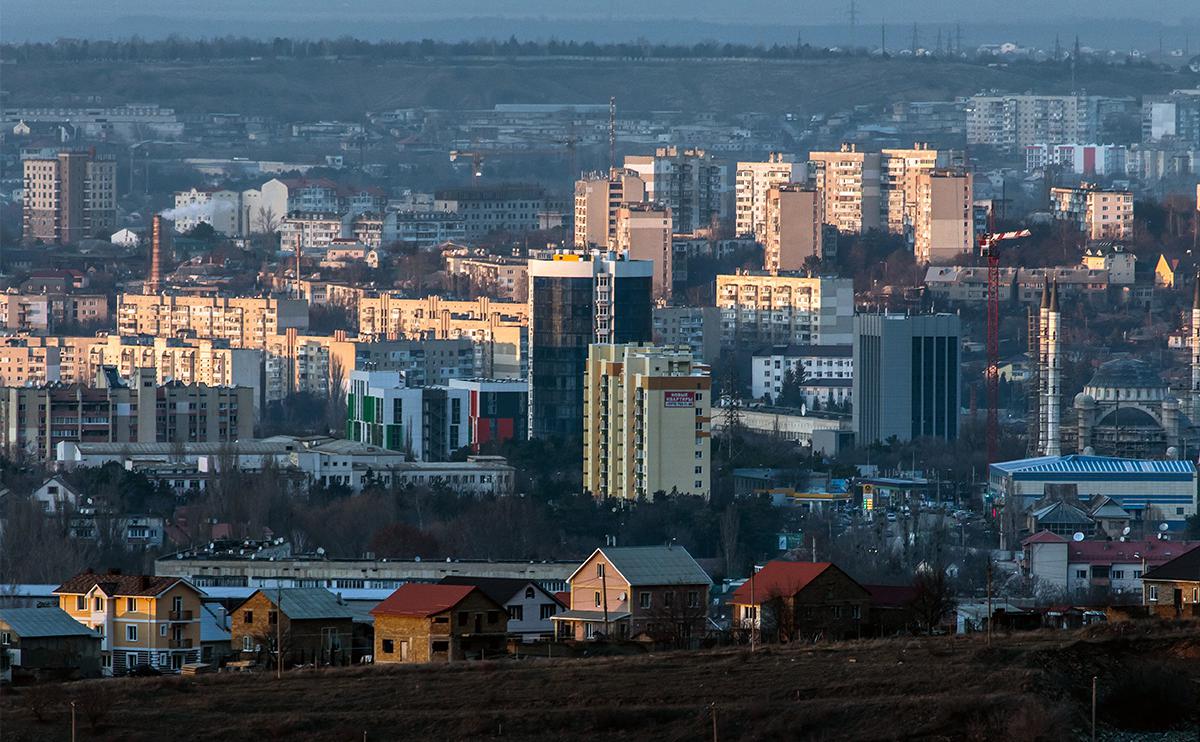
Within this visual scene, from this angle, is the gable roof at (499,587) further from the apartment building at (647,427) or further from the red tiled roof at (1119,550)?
the apartment building at (647,427)

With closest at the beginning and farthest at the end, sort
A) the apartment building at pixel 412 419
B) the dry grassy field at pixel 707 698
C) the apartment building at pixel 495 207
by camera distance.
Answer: the dry grassy field at pixel 707 698
the apartment building at pixel 412 419
the apartment building at pixel 495 207

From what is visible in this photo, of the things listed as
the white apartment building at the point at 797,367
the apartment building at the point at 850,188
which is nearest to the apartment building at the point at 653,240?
the apartment building at the point at 850,188

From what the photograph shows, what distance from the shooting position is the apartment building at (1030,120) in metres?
120

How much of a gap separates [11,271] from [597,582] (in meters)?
55.6

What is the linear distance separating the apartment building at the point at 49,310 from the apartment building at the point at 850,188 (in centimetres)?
1808

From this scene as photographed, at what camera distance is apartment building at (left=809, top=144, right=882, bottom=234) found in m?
87.2

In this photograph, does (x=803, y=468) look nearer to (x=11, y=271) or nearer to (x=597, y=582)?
(x=597, y=582)

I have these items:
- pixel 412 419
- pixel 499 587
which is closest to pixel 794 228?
pixel 412 419

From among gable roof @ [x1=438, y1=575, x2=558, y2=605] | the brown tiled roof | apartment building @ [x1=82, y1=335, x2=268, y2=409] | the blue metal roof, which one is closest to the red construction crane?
the blue metal roof

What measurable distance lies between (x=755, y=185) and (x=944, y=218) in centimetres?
1004

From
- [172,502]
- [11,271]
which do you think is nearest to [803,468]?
[172,502]

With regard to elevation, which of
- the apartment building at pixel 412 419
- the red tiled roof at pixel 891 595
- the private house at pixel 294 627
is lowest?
the private house at pixel 294 627

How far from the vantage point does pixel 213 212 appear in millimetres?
94812

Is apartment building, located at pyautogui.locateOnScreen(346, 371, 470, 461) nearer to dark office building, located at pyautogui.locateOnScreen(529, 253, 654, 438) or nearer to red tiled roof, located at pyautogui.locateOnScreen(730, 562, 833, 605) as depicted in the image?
dark office building, located at pyautogui.locateOnScreen(529, 253, 654, 438)
